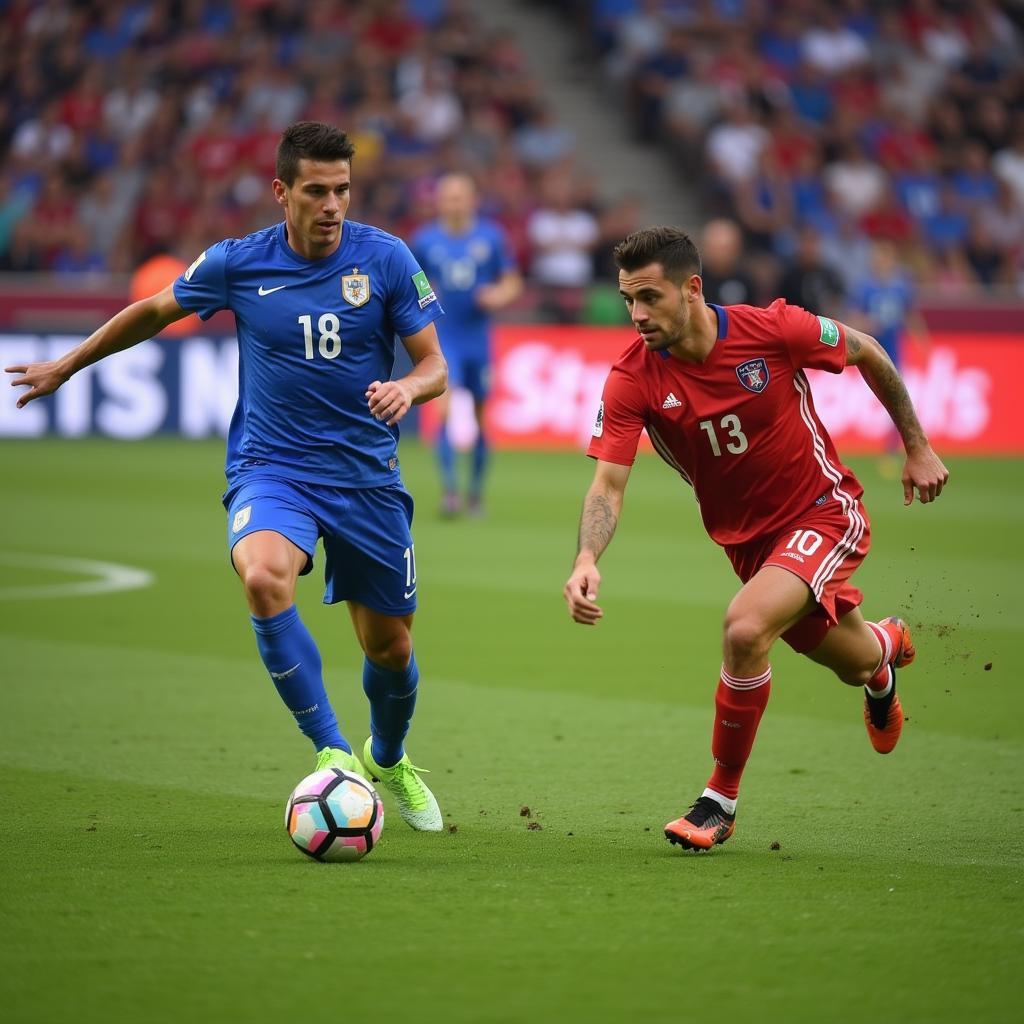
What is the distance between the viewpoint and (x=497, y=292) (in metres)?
15.1

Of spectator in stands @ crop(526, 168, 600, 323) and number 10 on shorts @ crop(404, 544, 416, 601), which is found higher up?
spectator in stands @ crop(526, 168, 600, 323)

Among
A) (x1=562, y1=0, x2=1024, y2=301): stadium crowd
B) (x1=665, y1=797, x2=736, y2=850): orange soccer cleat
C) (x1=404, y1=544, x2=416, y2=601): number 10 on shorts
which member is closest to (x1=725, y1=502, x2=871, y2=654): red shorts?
(x1=665, y1=797, x2=736, y2=850): orange soccer cleat

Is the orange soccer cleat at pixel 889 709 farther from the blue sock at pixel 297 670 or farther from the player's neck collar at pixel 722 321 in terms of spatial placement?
the blue sock at pixel 297 670

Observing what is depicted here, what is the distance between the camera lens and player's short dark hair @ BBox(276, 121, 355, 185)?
565cm

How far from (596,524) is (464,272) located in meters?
10.4

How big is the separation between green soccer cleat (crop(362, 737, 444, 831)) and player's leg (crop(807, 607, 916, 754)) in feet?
4.47

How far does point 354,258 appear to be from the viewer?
19.3 feet

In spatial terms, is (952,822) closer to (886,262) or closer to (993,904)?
(993,904)

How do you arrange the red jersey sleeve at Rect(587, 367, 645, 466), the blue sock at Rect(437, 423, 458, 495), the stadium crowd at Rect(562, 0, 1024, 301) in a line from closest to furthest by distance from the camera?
the red jersey sleeve at Rect(587, 367, 645, 466) < the blue sock at Rect(437, 423, 458, 495) < the stadium crowd at Rect(562, 0, 1024, 301)

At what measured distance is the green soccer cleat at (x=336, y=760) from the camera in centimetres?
543

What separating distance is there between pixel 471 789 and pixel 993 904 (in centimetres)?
221

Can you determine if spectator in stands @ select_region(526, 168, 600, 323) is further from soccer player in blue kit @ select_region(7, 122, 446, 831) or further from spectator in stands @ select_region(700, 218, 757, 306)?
soccer player in blue kit @ select_region(7, 122, 446, 831)

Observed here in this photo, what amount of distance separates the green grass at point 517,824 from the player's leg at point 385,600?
16cm

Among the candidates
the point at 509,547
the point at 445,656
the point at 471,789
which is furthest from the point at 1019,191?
the point at 471,789
